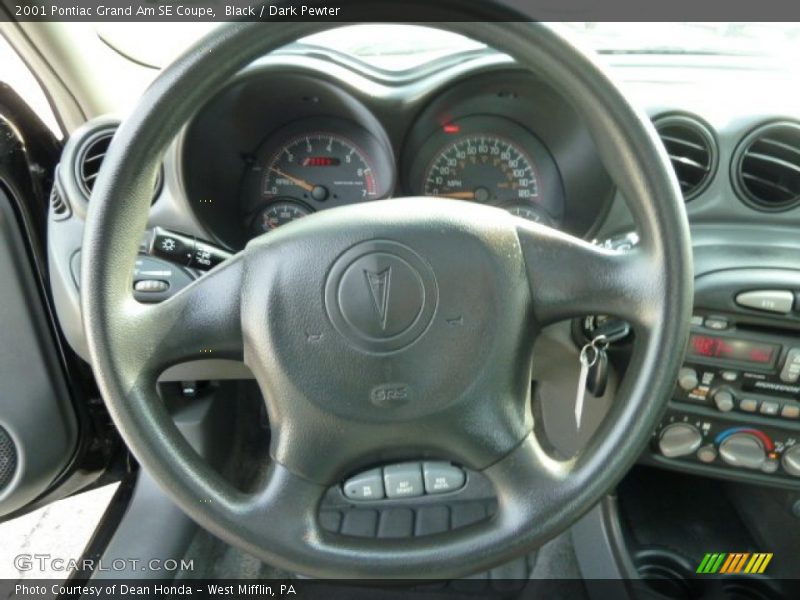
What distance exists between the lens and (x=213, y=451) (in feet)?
5.06

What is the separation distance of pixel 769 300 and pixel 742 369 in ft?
0.40

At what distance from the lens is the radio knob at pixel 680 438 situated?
1.27 m

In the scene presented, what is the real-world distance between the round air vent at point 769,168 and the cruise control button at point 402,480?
2.57ft

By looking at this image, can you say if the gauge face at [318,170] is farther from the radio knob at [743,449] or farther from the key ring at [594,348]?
the radio knob at [743,449]

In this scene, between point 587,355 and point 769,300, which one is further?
point 769,300

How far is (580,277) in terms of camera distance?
90cm

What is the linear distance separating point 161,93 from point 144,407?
1.14 ft

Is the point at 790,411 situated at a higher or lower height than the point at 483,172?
lower

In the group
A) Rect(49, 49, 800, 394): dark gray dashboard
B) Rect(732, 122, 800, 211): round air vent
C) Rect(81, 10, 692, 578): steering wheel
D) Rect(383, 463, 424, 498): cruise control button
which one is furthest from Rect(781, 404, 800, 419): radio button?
Rect(383, 463, 424, 498): cruise control button

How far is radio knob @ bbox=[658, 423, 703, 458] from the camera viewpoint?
127 cm

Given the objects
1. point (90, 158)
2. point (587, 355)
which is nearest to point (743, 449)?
point (587, 355)

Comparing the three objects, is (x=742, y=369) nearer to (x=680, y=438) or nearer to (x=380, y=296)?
(x=680, y=438)

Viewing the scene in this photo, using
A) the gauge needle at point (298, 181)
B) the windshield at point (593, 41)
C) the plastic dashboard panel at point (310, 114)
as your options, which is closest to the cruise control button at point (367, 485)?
the plastic dashboard panel at point (310, 114)

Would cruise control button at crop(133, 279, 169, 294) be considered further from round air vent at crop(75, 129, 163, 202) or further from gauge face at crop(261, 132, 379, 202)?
gauge face at crop(261, 132, 379, 202)
